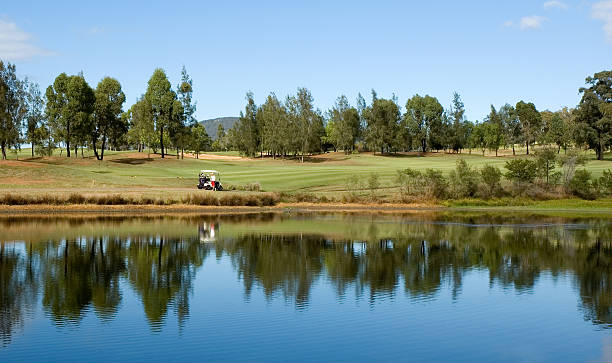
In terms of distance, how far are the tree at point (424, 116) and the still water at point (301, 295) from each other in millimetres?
128438

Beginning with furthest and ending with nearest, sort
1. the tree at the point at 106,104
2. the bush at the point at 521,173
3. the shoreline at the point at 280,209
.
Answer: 1. the tree at the point at 106,104
2. the bush at the point at 521,173
3. the shoreline at the point at 280,209

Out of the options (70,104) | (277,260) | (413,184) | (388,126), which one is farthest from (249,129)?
(277,260)

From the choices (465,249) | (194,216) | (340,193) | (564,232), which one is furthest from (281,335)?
(340,193)

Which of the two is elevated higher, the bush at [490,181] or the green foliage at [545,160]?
the green foliage at [545,160]

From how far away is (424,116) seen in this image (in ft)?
561

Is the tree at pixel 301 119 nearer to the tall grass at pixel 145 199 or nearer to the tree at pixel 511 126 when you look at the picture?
the tree at pixel 511 126

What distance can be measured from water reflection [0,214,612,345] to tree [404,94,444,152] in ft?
399

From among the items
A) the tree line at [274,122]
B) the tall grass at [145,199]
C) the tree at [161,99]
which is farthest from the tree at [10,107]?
the tall grass at [145,199]

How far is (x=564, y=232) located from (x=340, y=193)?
1192 inches

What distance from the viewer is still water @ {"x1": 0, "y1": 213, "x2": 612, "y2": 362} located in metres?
17.2

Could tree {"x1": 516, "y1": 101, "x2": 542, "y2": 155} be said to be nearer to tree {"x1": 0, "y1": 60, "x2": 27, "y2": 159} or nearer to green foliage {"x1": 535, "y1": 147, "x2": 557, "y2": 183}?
green foliage {"x1": 535, "y1": 147, "x2": 557, "y2": 183}

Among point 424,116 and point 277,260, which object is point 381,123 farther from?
point 277,260

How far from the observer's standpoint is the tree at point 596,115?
116938mm

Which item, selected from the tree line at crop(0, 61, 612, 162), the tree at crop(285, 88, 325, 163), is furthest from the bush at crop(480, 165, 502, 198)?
the tree at crop(285, 88, 325, 163)
